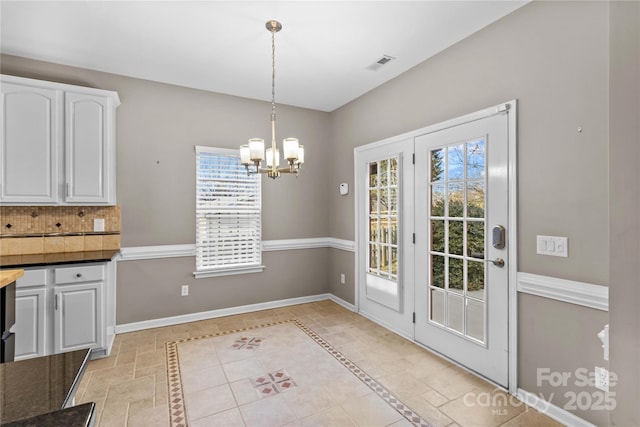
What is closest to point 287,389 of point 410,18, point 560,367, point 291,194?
point 560,367

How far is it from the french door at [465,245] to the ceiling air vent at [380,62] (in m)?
0.84

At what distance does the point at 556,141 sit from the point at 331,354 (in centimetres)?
253


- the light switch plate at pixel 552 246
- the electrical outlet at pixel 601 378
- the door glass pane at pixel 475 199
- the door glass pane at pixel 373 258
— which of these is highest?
the door glass pane at pixel 475 199

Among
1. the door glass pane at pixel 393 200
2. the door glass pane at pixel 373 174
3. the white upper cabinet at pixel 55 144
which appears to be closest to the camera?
the white upper cabinet at pixel 55 144

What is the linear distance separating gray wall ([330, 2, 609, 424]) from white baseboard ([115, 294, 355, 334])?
2484 millimetres

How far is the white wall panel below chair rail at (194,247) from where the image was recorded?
142 inches

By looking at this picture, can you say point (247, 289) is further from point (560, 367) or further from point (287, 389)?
point (560, 367)

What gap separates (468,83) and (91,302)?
3.89m

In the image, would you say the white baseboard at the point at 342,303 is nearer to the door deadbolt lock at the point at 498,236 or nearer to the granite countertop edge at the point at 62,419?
the door deadbolt lock at the point at 498,236

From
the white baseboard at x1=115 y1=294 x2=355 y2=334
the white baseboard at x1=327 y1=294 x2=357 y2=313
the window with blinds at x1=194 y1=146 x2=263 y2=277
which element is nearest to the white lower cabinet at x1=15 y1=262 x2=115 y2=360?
the white baseboard at x1=115 y1=294 x2=355 y2=334

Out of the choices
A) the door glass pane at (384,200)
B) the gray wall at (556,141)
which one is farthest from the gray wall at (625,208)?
the door glass pane at (384,200)

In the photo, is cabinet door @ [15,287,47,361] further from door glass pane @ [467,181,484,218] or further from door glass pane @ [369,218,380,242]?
door glass pane @ [467,181,484,218]

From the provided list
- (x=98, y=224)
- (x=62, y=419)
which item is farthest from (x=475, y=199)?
(x=98, y=224)

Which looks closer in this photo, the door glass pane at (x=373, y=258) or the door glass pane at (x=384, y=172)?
the door glass pane at (x=384, y=172)
